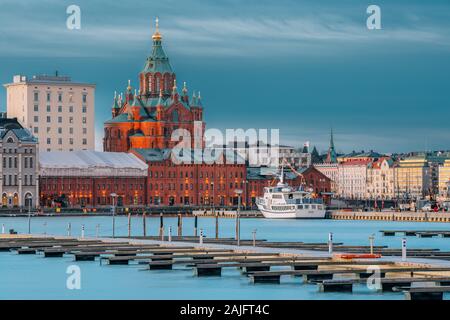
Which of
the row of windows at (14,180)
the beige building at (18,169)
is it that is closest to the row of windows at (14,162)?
the beige building at (18,169)

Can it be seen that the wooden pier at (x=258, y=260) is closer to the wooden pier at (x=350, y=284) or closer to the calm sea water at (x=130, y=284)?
the wooden pier at (x=350, y=284)

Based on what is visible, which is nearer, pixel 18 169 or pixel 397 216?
pixel 397 216

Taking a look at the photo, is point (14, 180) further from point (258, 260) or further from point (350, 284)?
point (350, 284)

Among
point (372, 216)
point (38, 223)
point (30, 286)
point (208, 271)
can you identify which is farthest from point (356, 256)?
point (372, 216)

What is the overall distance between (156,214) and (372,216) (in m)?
→ 36.0

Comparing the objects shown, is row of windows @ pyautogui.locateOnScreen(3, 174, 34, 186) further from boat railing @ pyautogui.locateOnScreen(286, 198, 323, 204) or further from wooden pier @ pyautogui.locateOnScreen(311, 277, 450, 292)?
wooden pier @ pyautogui.locateOnScreen(311, 277, 450, 292)

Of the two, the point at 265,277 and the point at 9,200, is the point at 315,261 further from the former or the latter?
the point at 9,200

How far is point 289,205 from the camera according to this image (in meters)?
170

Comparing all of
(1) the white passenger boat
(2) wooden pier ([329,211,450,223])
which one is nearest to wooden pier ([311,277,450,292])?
(2) wooden pier ([329,211,450,223])

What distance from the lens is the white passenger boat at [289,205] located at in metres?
171

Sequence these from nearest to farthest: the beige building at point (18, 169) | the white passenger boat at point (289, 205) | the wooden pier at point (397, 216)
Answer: the wooden pier at point (397, 216) → the white passenger boat at point (289, 205) → the beige building at point (18, 169)

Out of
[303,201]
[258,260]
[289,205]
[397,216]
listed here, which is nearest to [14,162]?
[289,205]
